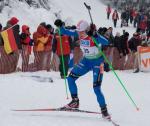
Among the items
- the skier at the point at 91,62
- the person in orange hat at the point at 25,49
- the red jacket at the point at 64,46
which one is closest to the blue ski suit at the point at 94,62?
the skier at the point at 91,62

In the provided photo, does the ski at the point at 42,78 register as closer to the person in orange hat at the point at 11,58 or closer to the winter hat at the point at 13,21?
the person in orange hat at the point at 11,58

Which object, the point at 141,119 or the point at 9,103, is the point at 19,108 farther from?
the point at 141,119

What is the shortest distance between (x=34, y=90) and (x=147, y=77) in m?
6.40

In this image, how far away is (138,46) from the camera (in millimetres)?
19375

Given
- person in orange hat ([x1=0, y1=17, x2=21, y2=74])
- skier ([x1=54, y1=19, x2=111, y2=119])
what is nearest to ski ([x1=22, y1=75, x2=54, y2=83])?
person in orange hat ([x1=0, y1=17, x2=21, y2=74])

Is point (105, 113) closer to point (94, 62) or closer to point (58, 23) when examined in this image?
point (94, 62)

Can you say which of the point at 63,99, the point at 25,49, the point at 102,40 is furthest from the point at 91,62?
the point at 25,49

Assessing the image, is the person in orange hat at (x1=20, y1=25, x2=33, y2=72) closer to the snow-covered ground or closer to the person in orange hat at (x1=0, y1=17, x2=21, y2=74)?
the person in orange hat at (x1=0, y1=17, x2=21, y2=74)

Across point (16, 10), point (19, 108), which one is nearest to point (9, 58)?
point (19, 108)

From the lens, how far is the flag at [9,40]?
14781mm

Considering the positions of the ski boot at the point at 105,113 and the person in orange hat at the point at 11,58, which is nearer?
the ski boot at the point at 105,113

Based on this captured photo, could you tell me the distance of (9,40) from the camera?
14852 mm

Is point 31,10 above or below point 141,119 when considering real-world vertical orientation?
above

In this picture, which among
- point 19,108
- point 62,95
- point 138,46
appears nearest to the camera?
point 19,108
